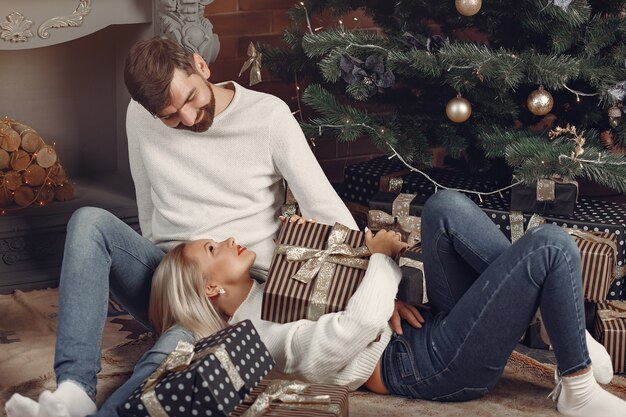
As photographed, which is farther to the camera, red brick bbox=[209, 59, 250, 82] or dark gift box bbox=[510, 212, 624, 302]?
red brick bbox=[209, 59, 250, 82]

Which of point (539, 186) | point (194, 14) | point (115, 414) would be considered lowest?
point (115, 414)

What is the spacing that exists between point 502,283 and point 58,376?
39.9 inches

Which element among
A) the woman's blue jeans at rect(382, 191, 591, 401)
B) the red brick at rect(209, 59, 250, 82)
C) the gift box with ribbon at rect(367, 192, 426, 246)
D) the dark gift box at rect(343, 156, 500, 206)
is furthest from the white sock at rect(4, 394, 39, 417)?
the red brick at rect(209, 59, 250, 82)

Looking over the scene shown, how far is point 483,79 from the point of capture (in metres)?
2.84

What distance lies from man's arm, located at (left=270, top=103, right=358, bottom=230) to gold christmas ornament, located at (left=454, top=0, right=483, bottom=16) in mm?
707

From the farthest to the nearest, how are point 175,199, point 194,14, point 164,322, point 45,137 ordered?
point 45,137 < point 194,14 < point 175,199 < point 164,322

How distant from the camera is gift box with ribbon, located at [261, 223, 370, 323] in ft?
7.30

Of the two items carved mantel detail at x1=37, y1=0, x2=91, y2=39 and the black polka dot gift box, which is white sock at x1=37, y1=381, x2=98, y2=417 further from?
carved mantel detail at x1=37, y1=0, x2=91, y2=39

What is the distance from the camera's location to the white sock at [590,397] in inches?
82.4

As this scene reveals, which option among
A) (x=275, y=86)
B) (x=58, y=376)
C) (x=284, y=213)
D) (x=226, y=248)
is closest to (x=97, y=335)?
(x=58, y=376)

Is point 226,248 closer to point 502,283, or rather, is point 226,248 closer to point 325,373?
point 325,373

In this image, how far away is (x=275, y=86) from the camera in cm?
375

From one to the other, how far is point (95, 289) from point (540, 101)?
4.78 feet

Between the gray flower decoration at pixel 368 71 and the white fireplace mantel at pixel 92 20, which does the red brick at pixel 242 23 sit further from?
the gray flower decoration at pixel 368 71
